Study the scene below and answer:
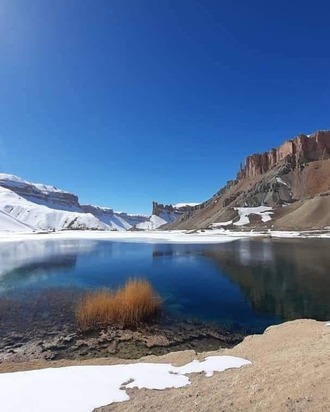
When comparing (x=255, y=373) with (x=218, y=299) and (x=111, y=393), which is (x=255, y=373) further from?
(x=218, y=299)

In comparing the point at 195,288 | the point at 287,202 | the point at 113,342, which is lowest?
the point at 113,342

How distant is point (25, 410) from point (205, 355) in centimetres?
651

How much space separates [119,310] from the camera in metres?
18.2

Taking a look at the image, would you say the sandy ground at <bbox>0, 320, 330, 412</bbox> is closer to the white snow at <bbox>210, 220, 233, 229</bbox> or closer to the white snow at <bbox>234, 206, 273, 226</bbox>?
the white snow at <bbox>234, 206, 273, 226</bbox>

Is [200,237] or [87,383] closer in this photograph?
[87,383]

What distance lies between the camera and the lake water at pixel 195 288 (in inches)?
750

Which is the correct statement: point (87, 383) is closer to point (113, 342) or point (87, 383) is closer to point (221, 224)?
point (113, 342)

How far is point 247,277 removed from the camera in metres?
32.1

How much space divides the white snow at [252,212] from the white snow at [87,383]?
429 feet

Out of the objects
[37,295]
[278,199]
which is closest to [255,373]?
[37,295]

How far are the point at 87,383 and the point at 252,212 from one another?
149579 mm

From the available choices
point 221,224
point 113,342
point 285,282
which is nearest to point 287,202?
point 221,224

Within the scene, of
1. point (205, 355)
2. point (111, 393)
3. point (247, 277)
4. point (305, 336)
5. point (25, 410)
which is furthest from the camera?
point (247, 277)

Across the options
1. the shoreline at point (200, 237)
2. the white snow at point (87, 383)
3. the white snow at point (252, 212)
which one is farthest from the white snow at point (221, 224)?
the white snow at point (87, 383)
